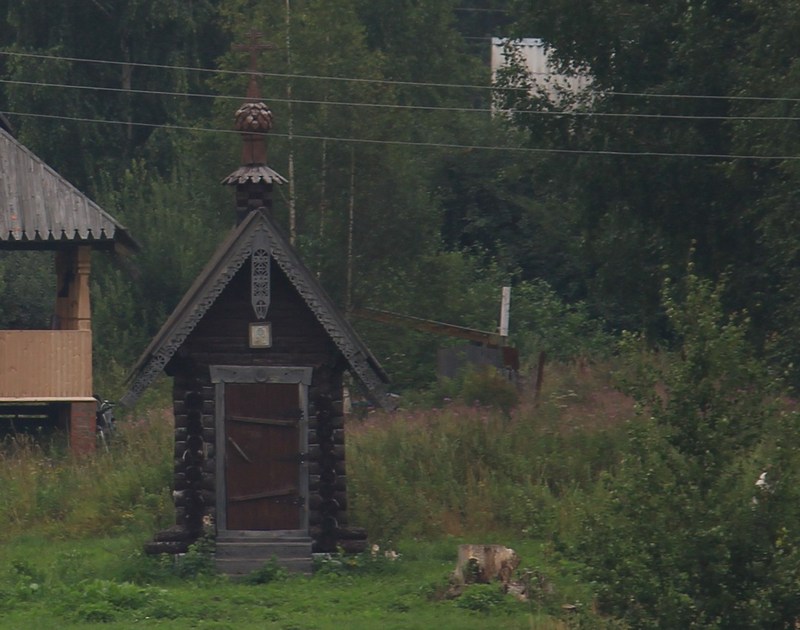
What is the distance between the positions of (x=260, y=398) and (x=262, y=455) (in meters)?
0.63

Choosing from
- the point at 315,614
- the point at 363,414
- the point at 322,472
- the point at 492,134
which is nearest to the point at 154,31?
the point at 492,134

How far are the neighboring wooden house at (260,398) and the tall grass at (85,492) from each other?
248 cm

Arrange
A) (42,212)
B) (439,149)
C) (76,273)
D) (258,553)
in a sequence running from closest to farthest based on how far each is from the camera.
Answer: (258,553) < (42,212) < (76,273) < (439,149)

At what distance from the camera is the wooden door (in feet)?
58.0

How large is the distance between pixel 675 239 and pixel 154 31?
20206 millimetres

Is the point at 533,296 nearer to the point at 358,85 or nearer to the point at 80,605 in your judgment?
the point at 358,85

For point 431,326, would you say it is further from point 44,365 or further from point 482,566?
point 482,566

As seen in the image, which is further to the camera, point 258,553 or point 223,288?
point 258,553

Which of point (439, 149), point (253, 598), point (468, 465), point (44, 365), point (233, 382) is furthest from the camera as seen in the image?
point (439, 149)

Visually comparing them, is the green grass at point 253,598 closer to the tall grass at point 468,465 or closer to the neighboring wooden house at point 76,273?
the tall grass at point 468,465

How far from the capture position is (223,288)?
56.9ft

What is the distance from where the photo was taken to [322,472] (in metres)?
18.1

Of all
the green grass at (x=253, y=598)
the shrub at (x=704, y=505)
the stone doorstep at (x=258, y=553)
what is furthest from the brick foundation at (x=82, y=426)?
the shrub at (x=704, y=505)

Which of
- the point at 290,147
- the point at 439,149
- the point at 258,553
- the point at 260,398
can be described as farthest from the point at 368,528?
the point at 439,149
